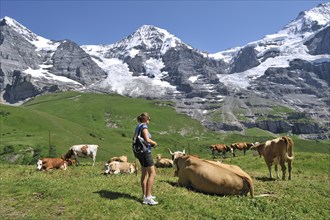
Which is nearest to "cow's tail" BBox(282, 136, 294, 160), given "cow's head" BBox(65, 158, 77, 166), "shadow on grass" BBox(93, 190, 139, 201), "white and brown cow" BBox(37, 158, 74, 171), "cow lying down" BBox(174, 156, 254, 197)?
"cow lying down" BBox(174, 156, 254, 197)

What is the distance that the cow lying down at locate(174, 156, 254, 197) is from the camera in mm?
18469

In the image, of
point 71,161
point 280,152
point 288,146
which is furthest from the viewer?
point 71,161

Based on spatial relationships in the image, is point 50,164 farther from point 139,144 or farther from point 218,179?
point 218,179

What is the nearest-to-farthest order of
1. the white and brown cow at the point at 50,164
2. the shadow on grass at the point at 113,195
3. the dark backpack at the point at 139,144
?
the dark backpack at the point at 139,144 → the shadow on grass at the point at 113,195 → the white and brown cow at the point at 50,164

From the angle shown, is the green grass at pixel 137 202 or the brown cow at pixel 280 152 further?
the brown cow at pixel 280 152

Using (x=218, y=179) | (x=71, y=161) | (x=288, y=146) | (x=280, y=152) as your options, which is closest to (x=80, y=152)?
(x=71, y=161)

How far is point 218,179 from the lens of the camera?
731 inches

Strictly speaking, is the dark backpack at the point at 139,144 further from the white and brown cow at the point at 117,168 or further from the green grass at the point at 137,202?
the white and brown cow at the point at 117,168

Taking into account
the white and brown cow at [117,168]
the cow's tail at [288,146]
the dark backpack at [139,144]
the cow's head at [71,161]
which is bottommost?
the cow's head at [71,161]

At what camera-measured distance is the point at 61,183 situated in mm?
21172

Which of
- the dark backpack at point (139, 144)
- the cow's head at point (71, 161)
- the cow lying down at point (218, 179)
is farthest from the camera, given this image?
the cow's head at point (71, 161)

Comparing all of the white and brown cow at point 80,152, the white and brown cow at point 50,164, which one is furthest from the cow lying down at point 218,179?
the white and brown cow at point 80,152

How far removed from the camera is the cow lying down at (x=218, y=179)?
1847cm

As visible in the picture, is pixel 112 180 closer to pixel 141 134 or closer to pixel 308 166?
pixel 141 134
